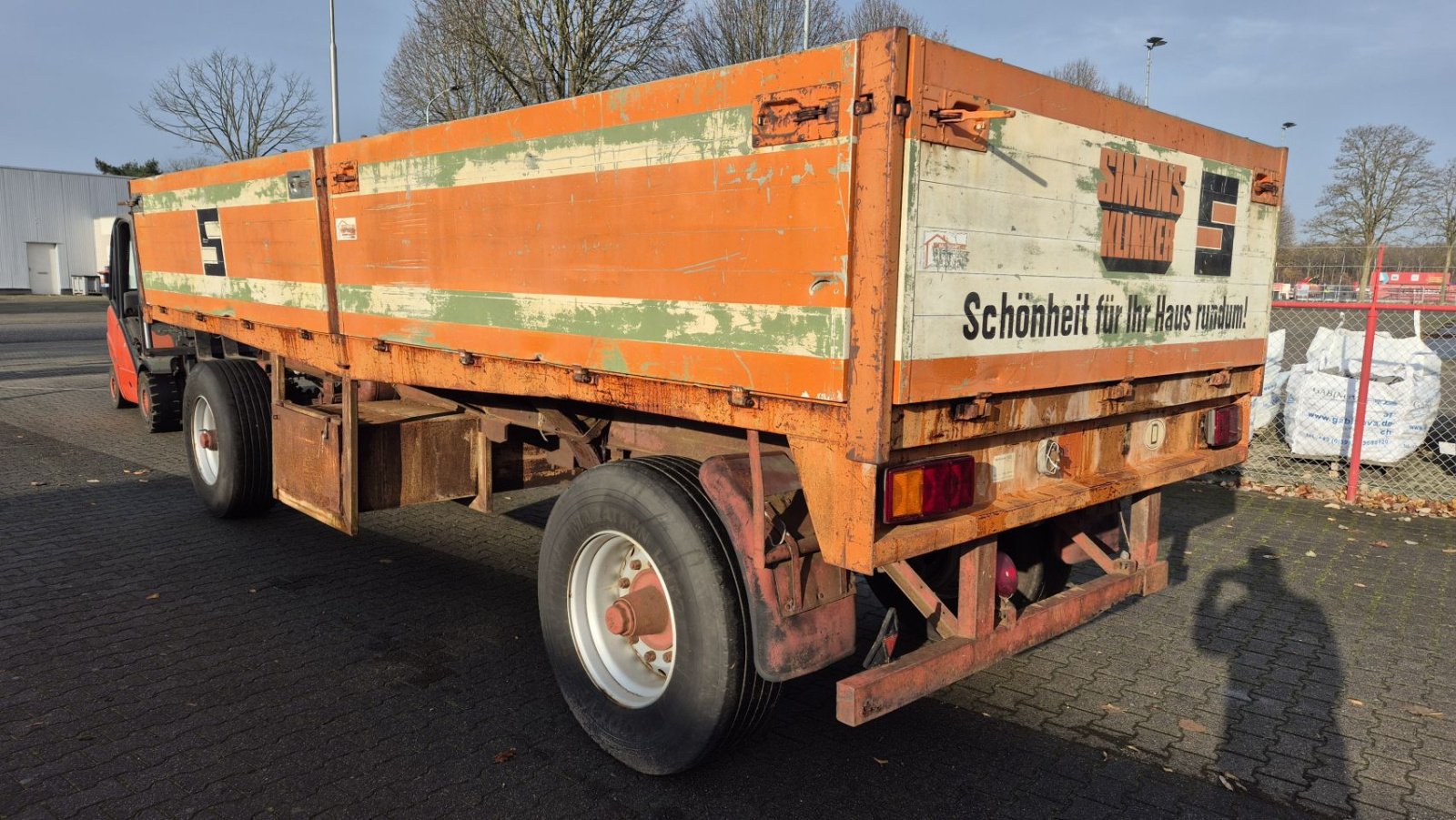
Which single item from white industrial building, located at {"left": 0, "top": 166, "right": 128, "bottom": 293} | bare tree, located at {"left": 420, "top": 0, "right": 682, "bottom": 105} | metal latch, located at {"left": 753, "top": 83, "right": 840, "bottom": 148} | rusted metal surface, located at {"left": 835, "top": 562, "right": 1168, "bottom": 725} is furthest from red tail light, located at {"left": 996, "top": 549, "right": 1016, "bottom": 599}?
white industrial building, located at {"left": 0, "top": 166, "right": 128, "bottom": 293}

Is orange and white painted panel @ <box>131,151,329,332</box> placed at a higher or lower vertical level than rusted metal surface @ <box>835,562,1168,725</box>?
higher

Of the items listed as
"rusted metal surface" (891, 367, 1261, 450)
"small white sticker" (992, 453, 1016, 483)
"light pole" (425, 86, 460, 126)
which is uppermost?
"light pole" (425, 86, 460, 126)

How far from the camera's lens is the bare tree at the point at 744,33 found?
78.1ft

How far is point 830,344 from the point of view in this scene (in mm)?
2613

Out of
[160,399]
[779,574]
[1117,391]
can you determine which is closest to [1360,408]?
[1117,391]

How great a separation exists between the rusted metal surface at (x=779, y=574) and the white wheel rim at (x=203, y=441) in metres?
4.94

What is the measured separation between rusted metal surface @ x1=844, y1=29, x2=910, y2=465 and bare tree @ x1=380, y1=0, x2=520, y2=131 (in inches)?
788

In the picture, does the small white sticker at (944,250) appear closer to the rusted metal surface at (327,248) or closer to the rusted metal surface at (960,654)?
the rusted metal surface at (960,654)

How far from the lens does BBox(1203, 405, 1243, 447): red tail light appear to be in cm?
417

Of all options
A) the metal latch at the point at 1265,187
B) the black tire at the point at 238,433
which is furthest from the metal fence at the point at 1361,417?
the black tire at the point at 238,433

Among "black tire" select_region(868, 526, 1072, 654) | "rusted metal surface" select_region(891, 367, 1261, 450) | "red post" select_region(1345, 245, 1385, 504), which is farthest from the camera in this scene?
"red post" select_region(1345, 245, 1385, 504)

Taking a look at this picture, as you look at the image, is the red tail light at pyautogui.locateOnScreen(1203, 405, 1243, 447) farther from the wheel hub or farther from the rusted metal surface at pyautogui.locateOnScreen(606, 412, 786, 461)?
the wheel hub

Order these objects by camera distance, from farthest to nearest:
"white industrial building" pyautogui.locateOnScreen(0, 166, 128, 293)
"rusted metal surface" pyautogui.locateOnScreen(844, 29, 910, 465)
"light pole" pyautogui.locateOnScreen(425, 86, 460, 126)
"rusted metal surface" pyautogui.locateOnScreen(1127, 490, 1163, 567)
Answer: "white industrial building" pyautogui.locateOnScreen(0, 166, 128, 293), "light pole" pyautogui.locateOnScreen(425, 86, 460, 126), "rusted metal surface" pyautogui.locateOnScreen(1127, 490, 1163, 567), "rusted metal surface" pyautogui.locateOnScreen(844, 29, 910, 465)

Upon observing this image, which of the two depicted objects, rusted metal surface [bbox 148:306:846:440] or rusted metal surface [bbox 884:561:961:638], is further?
rusted metal surface [bbox 884:561:961:638]
